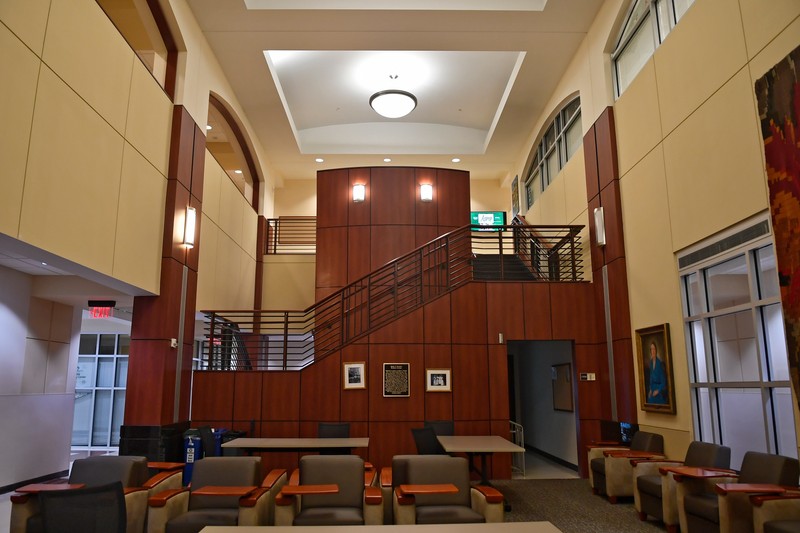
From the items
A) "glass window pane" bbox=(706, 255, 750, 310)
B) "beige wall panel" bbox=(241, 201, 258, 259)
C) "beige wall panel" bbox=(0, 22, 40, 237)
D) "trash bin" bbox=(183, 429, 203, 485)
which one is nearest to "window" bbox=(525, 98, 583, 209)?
"glass window pane" bbox=(706, 255, 750, 310)

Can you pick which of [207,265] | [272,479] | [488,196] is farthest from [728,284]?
[488,196]

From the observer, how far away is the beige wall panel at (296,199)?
1667 centimetres

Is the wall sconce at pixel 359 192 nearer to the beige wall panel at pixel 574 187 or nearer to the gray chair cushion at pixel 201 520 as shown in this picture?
the beige wall panel at pixel 574 187

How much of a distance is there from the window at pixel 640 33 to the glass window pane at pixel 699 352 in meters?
3.85

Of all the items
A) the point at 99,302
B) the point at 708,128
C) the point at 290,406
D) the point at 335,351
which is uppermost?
the point at 708,128

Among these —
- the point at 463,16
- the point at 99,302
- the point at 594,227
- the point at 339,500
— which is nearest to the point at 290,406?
the point at 99,302

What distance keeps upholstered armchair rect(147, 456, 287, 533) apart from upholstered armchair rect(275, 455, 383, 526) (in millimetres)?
250

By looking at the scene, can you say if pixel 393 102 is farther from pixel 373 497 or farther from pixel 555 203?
pixel 373 497

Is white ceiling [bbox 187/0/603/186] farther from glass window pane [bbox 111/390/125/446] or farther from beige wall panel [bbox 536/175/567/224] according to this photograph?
glass window pane [bbox 111/390/125/446]

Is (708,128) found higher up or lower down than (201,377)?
higher up

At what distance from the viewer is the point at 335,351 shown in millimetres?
9320

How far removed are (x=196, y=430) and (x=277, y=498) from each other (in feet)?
12.8

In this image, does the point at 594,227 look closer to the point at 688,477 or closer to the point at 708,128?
the point at 708,128

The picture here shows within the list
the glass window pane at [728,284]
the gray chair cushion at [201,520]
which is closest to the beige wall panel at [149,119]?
the gray chair cushion at [201,520]
